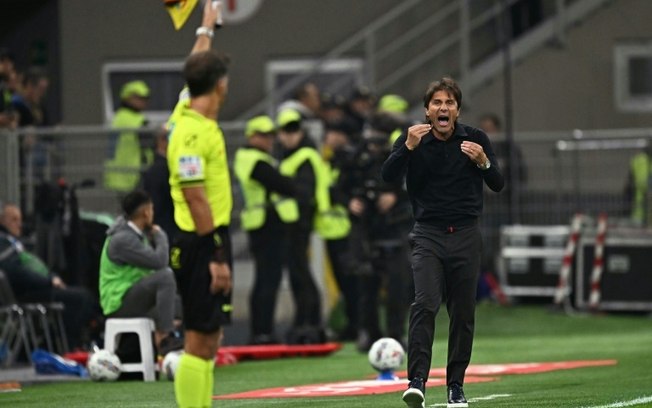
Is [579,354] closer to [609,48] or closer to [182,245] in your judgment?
[182,245]

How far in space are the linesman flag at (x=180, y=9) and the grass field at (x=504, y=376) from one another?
2.58 metres

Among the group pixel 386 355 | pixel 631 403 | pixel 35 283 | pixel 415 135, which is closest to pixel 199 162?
pixel 415 135

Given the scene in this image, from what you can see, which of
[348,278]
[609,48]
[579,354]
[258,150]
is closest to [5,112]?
[258,150]

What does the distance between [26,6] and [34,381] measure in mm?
12313

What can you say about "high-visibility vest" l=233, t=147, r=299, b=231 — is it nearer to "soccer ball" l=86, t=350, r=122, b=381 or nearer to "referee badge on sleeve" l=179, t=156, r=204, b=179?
"soccer ball" l=86, t=350, r=122, b=381

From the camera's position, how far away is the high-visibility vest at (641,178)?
74.6 feet

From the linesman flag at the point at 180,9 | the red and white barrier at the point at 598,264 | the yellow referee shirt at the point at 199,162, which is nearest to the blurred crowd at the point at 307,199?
the red and white barrier at the point at 598,264

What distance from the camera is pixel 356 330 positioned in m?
20.2

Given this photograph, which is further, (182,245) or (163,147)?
(163,147)

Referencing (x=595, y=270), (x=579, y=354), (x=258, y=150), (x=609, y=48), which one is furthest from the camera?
(x=609, y=48)

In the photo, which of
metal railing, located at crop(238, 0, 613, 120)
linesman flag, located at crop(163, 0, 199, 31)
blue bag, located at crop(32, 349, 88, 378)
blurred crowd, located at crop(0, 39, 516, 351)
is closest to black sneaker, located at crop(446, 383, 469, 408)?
linesman flag, located at crop(163, 0, 199, 31)

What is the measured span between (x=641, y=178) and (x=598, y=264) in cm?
121

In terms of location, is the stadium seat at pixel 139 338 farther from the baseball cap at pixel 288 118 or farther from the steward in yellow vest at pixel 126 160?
the steward in yellow vest at pixel 126 160

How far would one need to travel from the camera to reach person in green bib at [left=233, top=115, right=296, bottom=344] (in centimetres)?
1920
